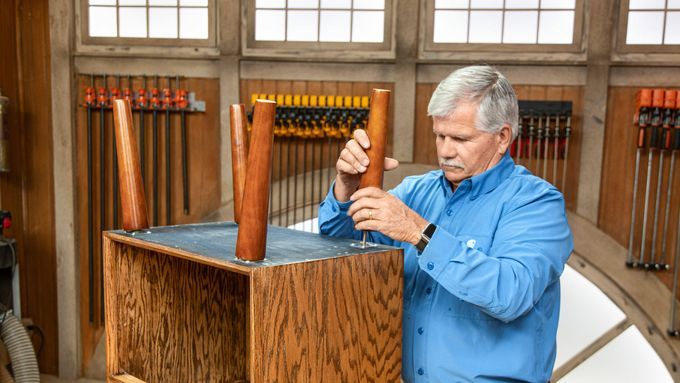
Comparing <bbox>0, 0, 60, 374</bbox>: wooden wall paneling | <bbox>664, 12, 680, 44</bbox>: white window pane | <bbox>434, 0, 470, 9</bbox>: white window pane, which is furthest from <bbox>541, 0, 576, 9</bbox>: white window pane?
<bbox>0, 0, 60, 374</bbox>: wooden wall paneling

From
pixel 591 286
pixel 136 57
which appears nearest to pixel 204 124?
pixel 136 57

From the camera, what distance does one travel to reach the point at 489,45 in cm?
430

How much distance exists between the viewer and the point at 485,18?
14.2 ft

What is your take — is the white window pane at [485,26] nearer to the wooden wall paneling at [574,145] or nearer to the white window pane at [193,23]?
the wooden wall paneling at [574,145]

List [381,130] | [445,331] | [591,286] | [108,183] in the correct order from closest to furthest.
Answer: [381,130] < [445,331] < [591,286] < [108,183]

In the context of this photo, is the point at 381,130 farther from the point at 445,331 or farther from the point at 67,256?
the point at 67,256

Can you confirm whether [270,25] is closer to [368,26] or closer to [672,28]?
[368,26]

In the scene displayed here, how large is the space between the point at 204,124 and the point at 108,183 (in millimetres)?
940

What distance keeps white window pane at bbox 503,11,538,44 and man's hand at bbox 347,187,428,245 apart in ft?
11.1

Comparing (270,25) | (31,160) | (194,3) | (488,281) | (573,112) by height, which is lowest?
(31,160)

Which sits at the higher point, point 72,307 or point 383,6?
point 383,6

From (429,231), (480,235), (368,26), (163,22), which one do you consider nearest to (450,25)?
(368,26)

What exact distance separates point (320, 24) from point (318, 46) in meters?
0.19

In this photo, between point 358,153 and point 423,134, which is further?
point 423,134
